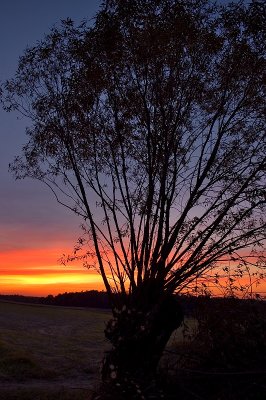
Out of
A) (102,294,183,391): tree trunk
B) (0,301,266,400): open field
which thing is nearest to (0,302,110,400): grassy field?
(0,301,266,400): open field

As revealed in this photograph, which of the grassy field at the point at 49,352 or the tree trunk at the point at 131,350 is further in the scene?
the grassy field at the point at 49,352

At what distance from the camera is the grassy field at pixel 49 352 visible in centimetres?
2020

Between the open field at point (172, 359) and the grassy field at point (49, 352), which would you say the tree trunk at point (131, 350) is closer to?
the open field at point (172, 359)

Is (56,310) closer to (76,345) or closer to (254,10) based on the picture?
(76,345)

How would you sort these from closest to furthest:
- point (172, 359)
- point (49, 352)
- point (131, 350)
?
point (131, 350) → point (172, 359) → point (49, 352)

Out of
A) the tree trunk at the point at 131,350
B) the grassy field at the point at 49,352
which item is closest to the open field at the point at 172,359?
the grassy field at the point at 49,352

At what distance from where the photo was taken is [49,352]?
89.1 feet

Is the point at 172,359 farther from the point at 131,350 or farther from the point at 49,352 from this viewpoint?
the point at 131,350

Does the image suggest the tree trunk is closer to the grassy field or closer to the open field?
the open field

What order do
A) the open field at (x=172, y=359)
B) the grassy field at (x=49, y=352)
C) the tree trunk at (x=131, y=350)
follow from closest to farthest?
the tree trunk at (x=131, y=350) → the open field at (x=172, y=359) → the grassy field at (x=49, y=352)

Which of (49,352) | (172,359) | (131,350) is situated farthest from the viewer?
(49,352)

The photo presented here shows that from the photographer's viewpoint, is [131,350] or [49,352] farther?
[49,352]

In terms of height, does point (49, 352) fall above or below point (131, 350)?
above

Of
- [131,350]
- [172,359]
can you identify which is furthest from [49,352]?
[131,350]
